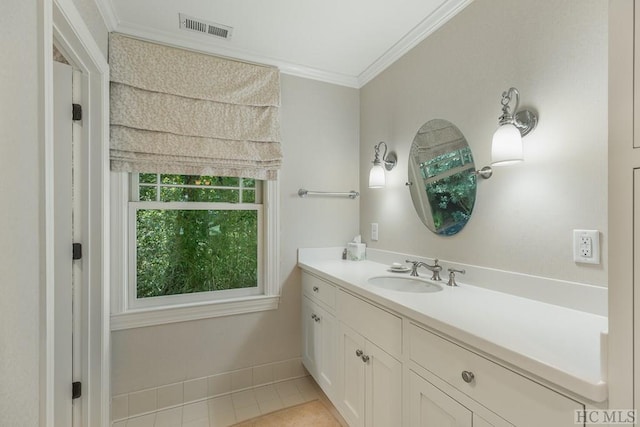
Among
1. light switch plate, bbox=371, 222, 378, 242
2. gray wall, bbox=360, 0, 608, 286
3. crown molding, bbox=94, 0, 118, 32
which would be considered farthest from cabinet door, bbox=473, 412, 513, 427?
crown molding, bbox=94, 0, 118, 32

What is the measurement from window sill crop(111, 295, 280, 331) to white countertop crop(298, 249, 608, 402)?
911 millimetres

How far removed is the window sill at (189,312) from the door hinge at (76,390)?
308 millimetres

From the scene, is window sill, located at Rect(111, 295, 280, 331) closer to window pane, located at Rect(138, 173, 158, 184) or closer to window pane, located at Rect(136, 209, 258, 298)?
window pane, located at Rect(136, 209, 258, 298)

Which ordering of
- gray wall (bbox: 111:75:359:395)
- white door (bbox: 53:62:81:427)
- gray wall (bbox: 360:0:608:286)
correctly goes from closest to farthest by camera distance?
1. gray wall (bbox: 360:0:608:286)
2. white door (bbox: 53:62:81:427)
3. gray wall (bbox: 111:75:359:395)

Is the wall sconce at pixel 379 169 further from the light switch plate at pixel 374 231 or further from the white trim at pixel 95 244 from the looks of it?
the white trim at pixel 95 244

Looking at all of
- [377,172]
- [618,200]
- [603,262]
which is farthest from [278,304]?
[618,200]

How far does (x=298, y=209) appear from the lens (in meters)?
2.26

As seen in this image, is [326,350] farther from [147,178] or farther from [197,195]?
[147,178]

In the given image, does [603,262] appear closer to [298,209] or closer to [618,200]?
[618,200]

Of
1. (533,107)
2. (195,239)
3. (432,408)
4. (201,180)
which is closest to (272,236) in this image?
(195,239)

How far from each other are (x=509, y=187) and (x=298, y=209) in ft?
4.53

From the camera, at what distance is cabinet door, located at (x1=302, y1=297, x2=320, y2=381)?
2.00 metres

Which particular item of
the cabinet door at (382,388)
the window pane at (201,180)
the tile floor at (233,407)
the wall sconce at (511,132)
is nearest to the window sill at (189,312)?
the tile floor at (233,407)

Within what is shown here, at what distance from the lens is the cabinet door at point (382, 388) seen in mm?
1225
